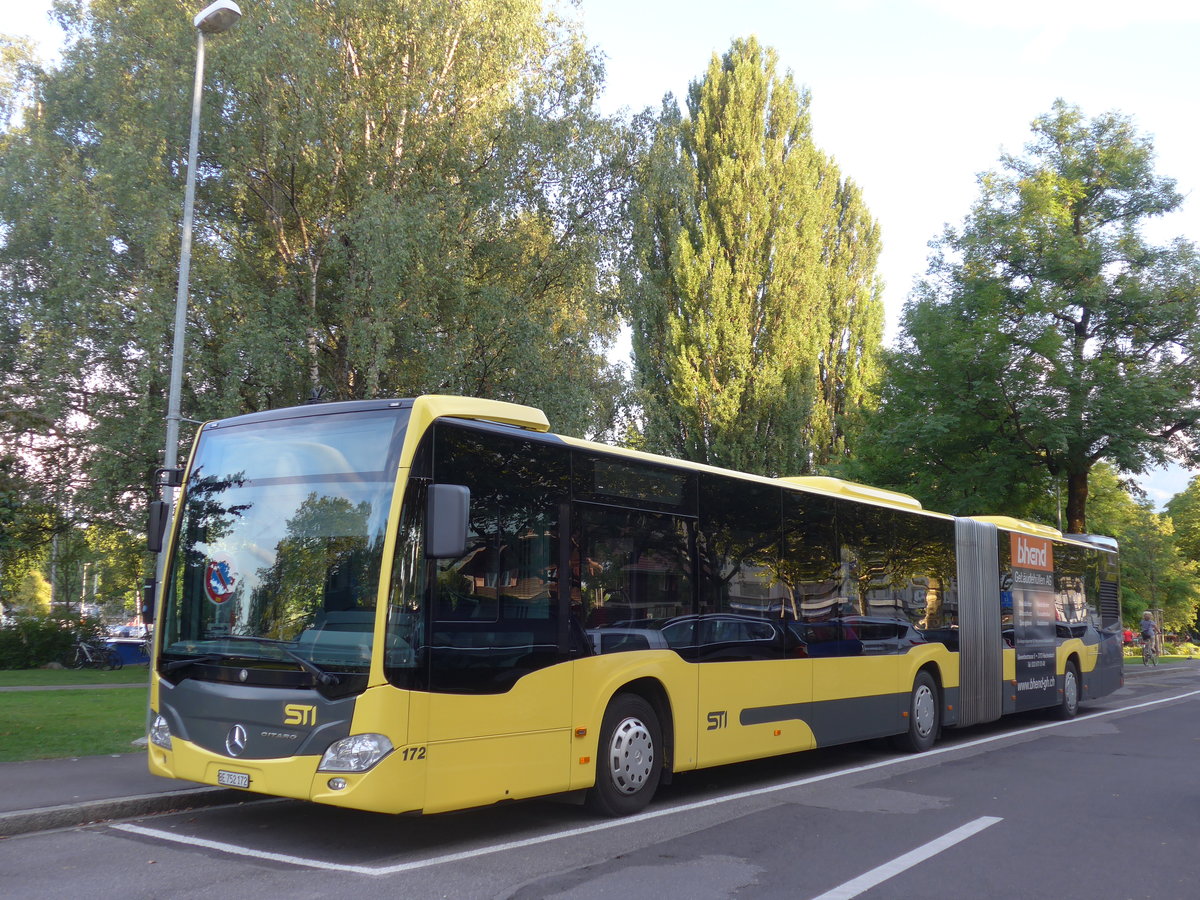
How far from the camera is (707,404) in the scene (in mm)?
32438

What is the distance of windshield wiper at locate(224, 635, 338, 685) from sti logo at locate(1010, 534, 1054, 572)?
12.0 metres

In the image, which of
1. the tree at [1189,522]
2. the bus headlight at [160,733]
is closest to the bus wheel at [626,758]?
the bus headlight at [160,733]

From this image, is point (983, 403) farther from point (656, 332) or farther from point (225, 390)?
point (225, 390)

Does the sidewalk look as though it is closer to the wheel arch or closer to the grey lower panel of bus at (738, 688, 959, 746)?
the wheel arch

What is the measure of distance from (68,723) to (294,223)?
13031mm

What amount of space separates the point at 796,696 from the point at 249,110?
17.5 meters

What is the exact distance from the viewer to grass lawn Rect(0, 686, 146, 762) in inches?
401

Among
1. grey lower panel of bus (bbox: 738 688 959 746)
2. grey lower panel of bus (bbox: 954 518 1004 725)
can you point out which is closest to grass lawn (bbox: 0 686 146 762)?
grey lower panel of bus (bbox: 738 688 959 746)

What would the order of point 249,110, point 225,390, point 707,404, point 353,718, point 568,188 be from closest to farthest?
point 353,718 → point 225,390 → point 249,110 → point 568,188 → point 707,404

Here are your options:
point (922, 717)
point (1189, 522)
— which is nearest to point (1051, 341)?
point (922, 717)

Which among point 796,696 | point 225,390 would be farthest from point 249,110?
point 796,696

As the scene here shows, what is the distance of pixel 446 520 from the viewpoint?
6.23 m

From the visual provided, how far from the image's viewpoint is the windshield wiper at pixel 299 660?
20.5 feet

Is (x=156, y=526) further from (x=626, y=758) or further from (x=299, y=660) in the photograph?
(x=626, y=758)
